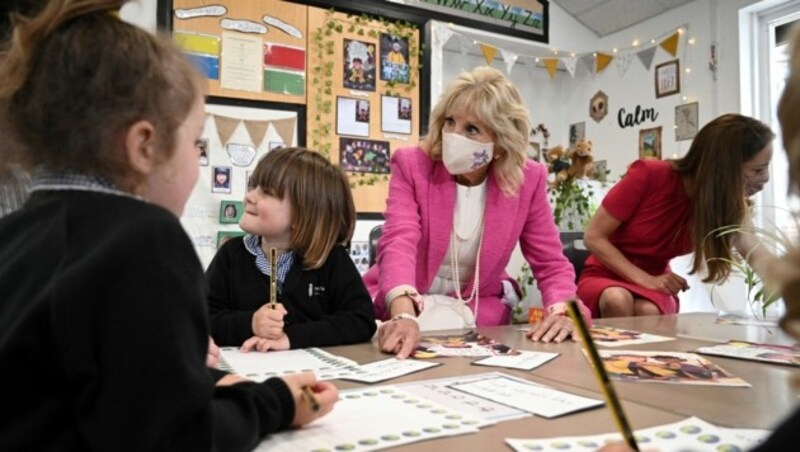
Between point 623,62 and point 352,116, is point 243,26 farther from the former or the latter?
point 623,62

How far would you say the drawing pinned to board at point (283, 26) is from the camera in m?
3.06

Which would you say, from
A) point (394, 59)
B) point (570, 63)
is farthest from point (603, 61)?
point (394, 59)

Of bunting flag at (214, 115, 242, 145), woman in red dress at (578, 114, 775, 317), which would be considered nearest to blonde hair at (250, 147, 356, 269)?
woman in red dress at (578, 114, 775, 317)

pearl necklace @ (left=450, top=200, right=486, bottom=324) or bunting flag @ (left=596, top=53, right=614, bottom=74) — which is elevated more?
bunting flag @ (left=596, top=53, right=614, bottom=74)

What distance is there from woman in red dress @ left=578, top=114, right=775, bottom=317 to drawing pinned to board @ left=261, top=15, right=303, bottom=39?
72.3 inches

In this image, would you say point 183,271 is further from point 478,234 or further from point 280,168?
point 478,234

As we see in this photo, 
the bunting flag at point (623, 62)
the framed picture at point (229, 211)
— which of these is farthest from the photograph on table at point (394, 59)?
the bunting flag at point (623, 62)

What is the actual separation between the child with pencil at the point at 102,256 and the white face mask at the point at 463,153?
41.4 inches

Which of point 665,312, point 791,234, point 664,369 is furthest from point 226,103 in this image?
point 791,234

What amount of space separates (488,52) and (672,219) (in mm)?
2042

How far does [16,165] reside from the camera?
54 cm

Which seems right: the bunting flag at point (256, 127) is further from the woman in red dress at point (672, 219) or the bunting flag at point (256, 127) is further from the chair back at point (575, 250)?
the woman in red dress at point (672, 219)

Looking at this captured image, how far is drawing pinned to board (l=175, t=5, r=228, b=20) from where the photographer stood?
2857 millimetres

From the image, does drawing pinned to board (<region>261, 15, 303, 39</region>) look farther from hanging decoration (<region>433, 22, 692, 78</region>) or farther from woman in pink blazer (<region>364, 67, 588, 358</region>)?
woman in pink blazer (<region>364, 67, 588, 358</region>)
